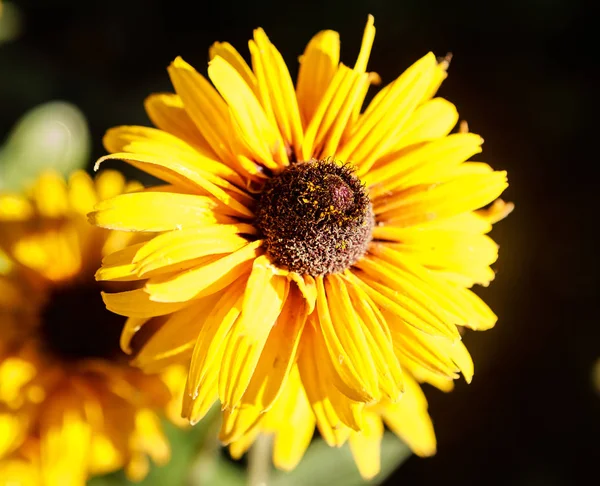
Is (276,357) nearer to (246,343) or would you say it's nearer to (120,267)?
(246,343)

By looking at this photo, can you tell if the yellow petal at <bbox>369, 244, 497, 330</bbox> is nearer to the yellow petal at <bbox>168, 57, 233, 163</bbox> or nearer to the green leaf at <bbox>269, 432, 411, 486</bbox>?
the yellow petal at <bbox>168, 57, 233, 163</bbox>

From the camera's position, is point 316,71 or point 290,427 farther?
point 290,427

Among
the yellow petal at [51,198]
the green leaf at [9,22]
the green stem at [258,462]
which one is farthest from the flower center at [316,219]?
the green leaf at [9,22]

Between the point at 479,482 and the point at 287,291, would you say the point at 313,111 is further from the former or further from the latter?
the point at 479,482

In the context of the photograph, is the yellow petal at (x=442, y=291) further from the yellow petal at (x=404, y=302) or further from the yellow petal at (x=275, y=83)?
the yellow petal at (x=275, y=83)

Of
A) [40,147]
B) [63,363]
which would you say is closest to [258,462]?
[63,363]

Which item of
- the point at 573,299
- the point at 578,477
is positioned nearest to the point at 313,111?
the point at 573,299

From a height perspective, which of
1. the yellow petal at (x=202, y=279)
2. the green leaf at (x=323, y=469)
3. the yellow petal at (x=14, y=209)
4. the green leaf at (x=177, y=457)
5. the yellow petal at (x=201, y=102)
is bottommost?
the green leaf at (x=177, y=457)
